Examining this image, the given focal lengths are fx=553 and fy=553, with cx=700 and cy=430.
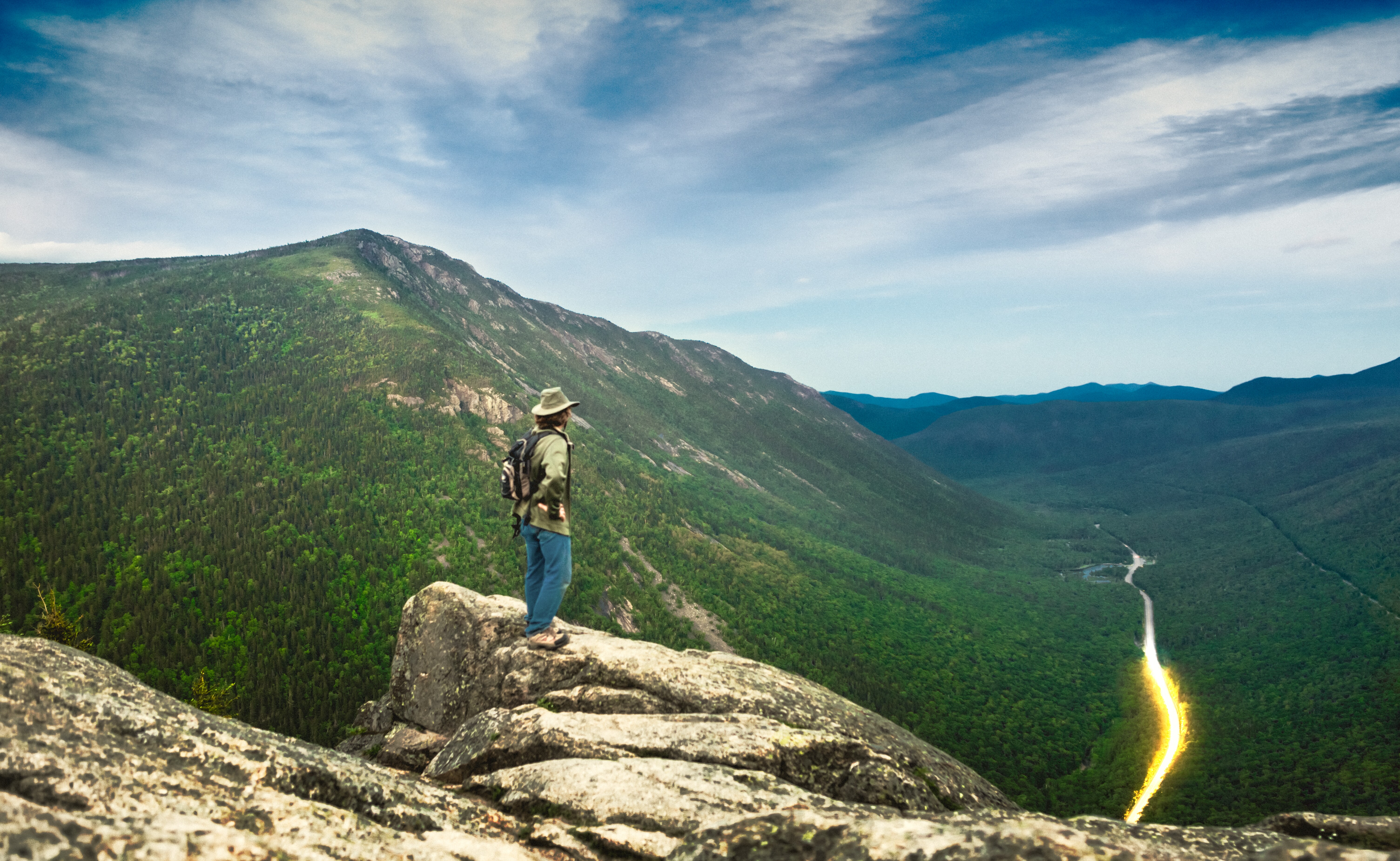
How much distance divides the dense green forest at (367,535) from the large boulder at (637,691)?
12.8 m

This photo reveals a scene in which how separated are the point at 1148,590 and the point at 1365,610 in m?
26.9

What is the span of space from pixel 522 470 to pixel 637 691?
17.4 feet

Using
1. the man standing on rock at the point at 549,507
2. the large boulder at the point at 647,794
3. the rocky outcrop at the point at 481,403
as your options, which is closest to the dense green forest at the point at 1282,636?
the large boulder at the point at 647,794

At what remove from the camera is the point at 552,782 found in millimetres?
8289

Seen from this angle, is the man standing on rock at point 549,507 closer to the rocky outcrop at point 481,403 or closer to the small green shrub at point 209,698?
the small green shrub at point 209,698

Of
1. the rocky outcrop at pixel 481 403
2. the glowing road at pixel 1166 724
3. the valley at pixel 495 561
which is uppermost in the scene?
the rocky outcrop at pixel 481 403

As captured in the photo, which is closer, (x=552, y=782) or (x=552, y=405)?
(x=552, y=782)

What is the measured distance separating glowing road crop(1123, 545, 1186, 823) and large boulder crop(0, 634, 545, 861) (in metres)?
38.0

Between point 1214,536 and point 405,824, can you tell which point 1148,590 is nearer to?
point 1214,536

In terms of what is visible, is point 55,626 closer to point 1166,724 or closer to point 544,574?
point 544,574

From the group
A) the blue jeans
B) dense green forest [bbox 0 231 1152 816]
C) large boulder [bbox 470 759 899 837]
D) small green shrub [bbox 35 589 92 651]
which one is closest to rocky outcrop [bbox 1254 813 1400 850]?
large boulder [bbox 470 759 899 837]

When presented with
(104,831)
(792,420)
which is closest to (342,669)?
(104,831)

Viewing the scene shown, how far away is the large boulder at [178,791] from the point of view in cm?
430

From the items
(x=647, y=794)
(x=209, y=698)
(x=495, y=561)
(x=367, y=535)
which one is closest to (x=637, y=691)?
(x=647, y=794)
